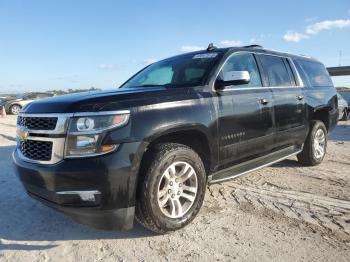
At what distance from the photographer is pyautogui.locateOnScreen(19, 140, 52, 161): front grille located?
3219 millimetres

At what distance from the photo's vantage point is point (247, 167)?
4.51 meters

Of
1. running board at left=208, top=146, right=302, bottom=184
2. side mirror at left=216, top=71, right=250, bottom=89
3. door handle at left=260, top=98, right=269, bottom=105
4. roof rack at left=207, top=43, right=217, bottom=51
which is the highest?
roof rack at left=207, top=43, right=217, bottom=51

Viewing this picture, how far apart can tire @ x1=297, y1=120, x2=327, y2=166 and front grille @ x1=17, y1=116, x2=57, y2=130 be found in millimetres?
4433

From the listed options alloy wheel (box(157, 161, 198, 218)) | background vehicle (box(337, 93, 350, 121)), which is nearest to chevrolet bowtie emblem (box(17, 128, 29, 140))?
alloy wheel (box(157, 161, 198, 218))

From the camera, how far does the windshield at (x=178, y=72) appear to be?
4250mm

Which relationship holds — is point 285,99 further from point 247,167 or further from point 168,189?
point 168,189

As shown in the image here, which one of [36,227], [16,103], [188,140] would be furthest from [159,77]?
[16,103]

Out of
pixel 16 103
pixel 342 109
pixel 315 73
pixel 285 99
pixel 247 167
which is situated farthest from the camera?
pixel 16 103

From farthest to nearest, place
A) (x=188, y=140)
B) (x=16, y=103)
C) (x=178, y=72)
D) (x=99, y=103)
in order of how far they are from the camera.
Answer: (x=16, y=103)
(x=178, y=72)
(x=188, y=140)
(x=99, y=103)

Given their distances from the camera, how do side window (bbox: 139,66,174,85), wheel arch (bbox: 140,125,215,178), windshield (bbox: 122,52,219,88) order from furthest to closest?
1. side window (bbox: 139,66,174,85)
2. windshield (bbox: 122,52,219,88)
3. wheel arch (bbox: 140,125,215,178)

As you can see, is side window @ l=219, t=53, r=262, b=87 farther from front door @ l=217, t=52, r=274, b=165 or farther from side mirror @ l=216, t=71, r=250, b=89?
side mirror @ l=216, t=71, r=250, b=89

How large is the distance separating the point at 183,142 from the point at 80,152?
125 centimetres

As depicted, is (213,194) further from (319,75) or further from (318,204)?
(319,75)

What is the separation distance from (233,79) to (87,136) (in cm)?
177
